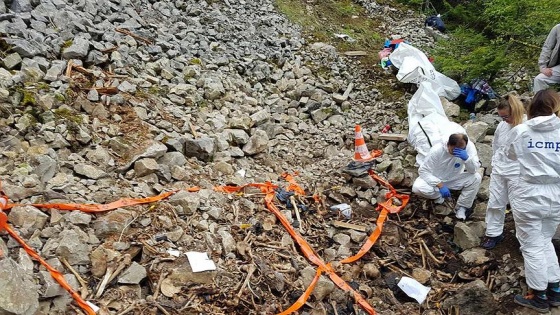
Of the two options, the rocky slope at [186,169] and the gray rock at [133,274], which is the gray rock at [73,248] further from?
the gray rock at [133,274]

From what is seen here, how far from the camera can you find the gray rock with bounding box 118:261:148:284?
12.2ft

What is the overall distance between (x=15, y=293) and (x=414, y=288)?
3447 mm

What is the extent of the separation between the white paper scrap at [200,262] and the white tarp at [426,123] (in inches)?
126

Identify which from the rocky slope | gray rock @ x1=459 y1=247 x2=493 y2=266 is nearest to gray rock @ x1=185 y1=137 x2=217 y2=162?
the rocky slope

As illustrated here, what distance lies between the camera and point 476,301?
4.20 metres

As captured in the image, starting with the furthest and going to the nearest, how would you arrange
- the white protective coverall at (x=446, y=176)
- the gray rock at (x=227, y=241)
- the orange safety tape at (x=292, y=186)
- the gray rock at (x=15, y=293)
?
the orange safety tape at (x=292, y=186), the white protective coverall at (x=446, y=176), the gray rock at (x=227, y=241), the gray rock at (x=15, y=293)

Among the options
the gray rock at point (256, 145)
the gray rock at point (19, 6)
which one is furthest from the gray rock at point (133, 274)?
the gray rock at point (19, 6)

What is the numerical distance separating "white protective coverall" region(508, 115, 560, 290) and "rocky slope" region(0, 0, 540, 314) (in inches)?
17.9

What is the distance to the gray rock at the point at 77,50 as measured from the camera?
605 cm

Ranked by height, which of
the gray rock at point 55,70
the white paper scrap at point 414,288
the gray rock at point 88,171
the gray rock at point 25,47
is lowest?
the white paper scrap at point 414,288

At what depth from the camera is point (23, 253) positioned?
3568mm

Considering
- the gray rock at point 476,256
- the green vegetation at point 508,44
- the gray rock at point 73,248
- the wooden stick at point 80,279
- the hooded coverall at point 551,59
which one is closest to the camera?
the wooden stick at point 80,279

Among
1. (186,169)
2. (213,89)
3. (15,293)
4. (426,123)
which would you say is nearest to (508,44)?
(426,123)

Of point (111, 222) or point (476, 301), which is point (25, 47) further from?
point (476, 301)
